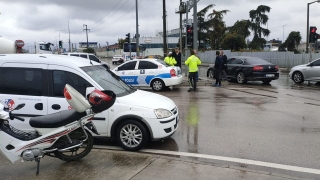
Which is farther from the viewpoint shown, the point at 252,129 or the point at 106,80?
the point at 252,129

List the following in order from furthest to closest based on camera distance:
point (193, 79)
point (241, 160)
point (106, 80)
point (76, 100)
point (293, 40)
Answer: point (293, 40)
point (193, 79)
point (106, 80)
point (241, 160)
point (76, 100)

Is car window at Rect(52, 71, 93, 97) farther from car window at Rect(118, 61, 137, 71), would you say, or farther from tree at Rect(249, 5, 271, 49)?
tree at Rect(249, 5, 271, 49)

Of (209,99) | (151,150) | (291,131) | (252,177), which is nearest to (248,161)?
(252,177)

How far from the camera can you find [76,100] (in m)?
4.52

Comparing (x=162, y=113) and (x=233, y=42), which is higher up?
(x=233, y=42)

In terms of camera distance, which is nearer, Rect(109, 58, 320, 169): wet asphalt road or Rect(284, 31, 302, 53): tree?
Rect(109, 58, 320, 169): wet asphalt road

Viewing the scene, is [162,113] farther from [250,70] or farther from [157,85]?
[250,70]

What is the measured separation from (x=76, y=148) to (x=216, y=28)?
2115 inches

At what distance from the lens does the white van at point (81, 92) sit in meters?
5.82

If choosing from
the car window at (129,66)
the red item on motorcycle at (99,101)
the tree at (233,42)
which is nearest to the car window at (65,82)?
the red item on motorcycle at (99,101)

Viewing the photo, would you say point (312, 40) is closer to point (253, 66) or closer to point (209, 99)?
point (253, 66)

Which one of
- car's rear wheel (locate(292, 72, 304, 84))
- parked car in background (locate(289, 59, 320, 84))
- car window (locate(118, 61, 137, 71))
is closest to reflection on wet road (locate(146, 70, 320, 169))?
car window (locate(118, 61, 137, 71))

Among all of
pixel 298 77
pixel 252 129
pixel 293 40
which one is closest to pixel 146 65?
pixel 252 129

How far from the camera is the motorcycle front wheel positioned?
4.98 meters
